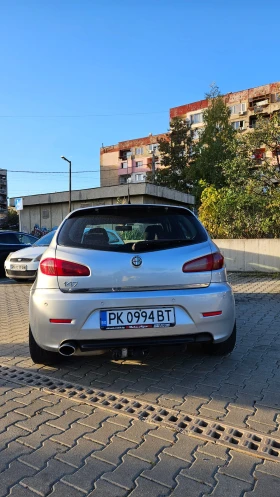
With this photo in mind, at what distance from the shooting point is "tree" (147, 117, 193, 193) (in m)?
45.3

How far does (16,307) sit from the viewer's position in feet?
23.5

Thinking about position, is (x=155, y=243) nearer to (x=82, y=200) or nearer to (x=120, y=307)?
(x=120, y=307)

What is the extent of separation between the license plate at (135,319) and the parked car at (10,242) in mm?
9717

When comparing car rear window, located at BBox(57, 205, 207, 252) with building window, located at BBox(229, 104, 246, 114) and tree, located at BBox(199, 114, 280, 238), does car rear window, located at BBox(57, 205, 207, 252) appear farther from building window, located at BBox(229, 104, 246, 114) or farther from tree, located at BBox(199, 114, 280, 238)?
building window, located at BBox(229, 104, 246, 114)

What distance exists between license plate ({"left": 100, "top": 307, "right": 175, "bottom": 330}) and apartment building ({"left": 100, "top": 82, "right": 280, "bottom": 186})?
50096 mm

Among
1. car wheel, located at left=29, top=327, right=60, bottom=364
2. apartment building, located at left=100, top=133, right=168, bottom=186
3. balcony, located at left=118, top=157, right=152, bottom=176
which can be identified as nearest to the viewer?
car wheel, located at left=29, top=327, right=60, bottom=364

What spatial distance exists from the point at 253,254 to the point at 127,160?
6532cm

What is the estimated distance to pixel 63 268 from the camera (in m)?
3.17

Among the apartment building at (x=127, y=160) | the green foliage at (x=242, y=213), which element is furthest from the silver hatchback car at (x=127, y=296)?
the apartment building at (x=127, y=160)

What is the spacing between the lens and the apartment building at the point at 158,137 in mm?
52531

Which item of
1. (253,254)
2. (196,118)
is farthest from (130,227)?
(196,118)

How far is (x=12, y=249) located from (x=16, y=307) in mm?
5415

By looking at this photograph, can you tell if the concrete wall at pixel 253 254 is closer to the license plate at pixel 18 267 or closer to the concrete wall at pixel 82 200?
the license plate at pixel 18 267

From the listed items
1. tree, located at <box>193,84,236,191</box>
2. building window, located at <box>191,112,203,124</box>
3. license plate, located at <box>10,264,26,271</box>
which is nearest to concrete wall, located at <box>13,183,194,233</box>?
tree, located at <box>193,84,236,191</box>
